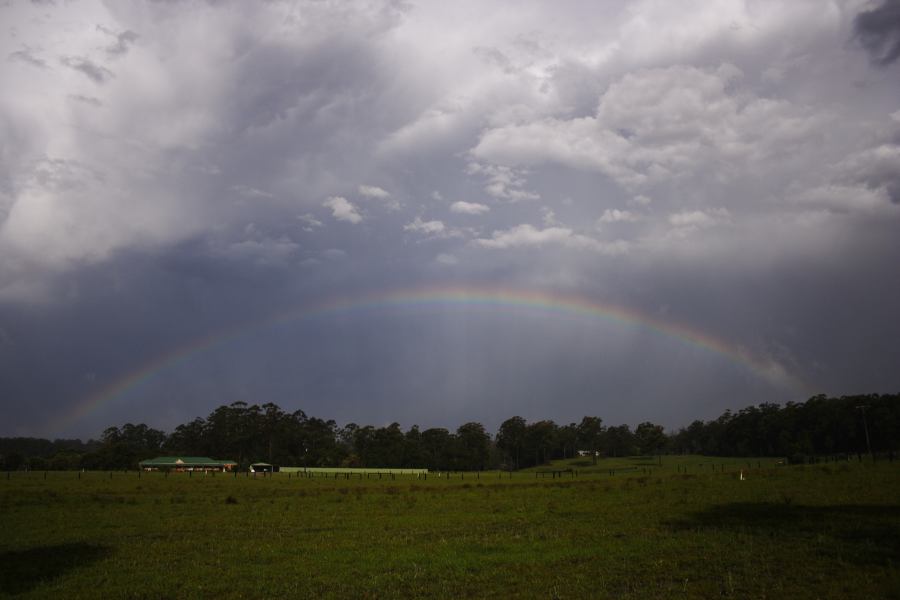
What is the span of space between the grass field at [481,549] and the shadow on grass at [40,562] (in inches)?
2.3

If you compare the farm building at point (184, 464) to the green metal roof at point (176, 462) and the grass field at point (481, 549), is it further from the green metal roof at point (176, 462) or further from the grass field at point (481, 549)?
the grass field at point (481, 549)

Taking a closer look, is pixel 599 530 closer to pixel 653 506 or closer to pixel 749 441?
pixel 653 506

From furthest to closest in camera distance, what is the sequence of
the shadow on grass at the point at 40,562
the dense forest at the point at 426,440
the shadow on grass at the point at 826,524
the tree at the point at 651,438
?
the tree at the point at 651,438, the dense forest at the point at 426,440, the shadow on grass at the point at 826,524, the shadow on grass at the point at 40,562

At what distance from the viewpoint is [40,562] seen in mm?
18734

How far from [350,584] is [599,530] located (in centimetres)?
1105

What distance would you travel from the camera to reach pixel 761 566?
50.8ft

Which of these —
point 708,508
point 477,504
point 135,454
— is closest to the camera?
point 708,508

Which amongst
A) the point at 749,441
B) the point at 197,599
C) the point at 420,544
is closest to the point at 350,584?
the point at 197,599

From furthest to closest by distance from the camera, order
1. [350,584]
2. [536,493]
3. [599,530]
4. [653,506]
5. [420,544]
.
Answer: [536,493] → [653,506] → [599,530] → [420,544] → [350,584]

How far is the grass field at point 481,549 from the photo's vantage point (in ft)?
47.6

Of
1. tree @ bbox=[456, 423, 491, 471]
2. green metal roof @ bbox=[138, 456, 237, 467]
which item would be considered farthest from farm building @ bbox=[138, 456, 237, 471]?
tree @ bbox=[456, 423, 491, 471]

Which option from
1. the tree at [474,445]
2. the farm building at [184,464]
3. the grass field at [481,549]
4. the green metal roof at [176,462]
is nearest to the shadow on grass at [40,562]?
Result: the grass field at [481,549]

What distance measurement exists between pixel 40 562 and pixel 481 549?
13445 millimetres

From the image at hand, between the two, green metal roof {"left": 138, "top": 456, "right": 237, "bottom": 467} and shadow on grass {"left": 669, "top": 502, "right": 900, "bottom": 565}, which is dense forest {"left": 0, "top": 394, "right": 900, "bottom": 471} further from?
shadow on grass {"left": 669, "top": 502, "right": 900, "bottom": 565}
